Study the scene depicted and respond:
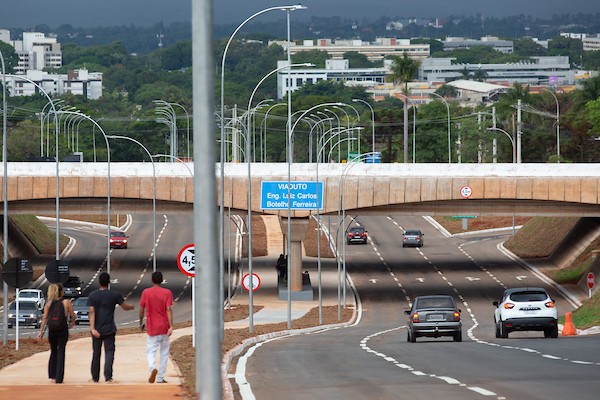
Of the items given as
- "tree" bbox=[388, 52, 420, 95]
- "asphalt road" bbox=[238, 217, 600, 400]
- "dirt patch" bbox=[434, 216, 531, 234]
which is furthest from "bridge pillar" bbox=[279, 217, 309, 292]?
"tree" bbox=[388, 52, 420, 95]

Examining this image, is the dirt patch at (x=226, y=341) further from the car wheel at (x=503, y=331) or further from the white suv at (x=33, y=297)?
the white suv at (x=33, y=297)

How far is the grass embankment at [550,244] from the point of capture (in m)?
81.8

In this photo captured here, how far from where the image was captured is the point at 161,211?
79.8 m

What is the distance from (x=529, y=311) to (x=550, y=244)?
6040 centimetres

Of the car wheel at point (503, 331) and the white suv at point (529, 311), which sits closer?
the white suv at point (529, 311)

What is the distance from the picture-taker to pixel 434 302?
38.3 meters

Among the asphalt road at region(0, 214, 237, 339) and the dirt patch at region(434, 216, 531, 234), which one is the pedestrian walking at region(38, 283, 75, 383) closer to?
the asphalt road at region(0, 214, 237, 339)

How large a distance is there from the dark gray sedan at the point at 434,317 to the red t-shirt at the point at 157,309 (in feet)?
61.2

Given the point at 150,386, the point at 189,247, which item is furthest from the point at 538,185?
the point at 150,386

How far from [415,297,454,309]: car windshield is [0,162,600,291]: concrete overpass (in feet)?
115

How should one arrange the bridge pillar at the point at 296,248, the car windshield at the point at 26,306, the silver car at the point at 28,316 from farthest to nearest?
the bridge pillar at the point at 296,248, the car windshield at the point at 26,306, the silver car at the point at 28,316

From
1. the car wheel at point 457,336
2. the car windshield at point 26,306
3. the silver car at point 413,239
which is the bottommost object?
the car windshield at point 26,306

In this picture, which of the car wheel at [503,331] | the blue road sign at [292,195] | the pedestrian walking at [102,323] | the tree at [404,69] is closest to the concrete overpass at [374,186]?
the blue road sign at [292,195]

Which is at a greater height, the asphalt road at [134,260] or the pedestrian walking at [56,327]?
the pedestrian walking at [56,327]
